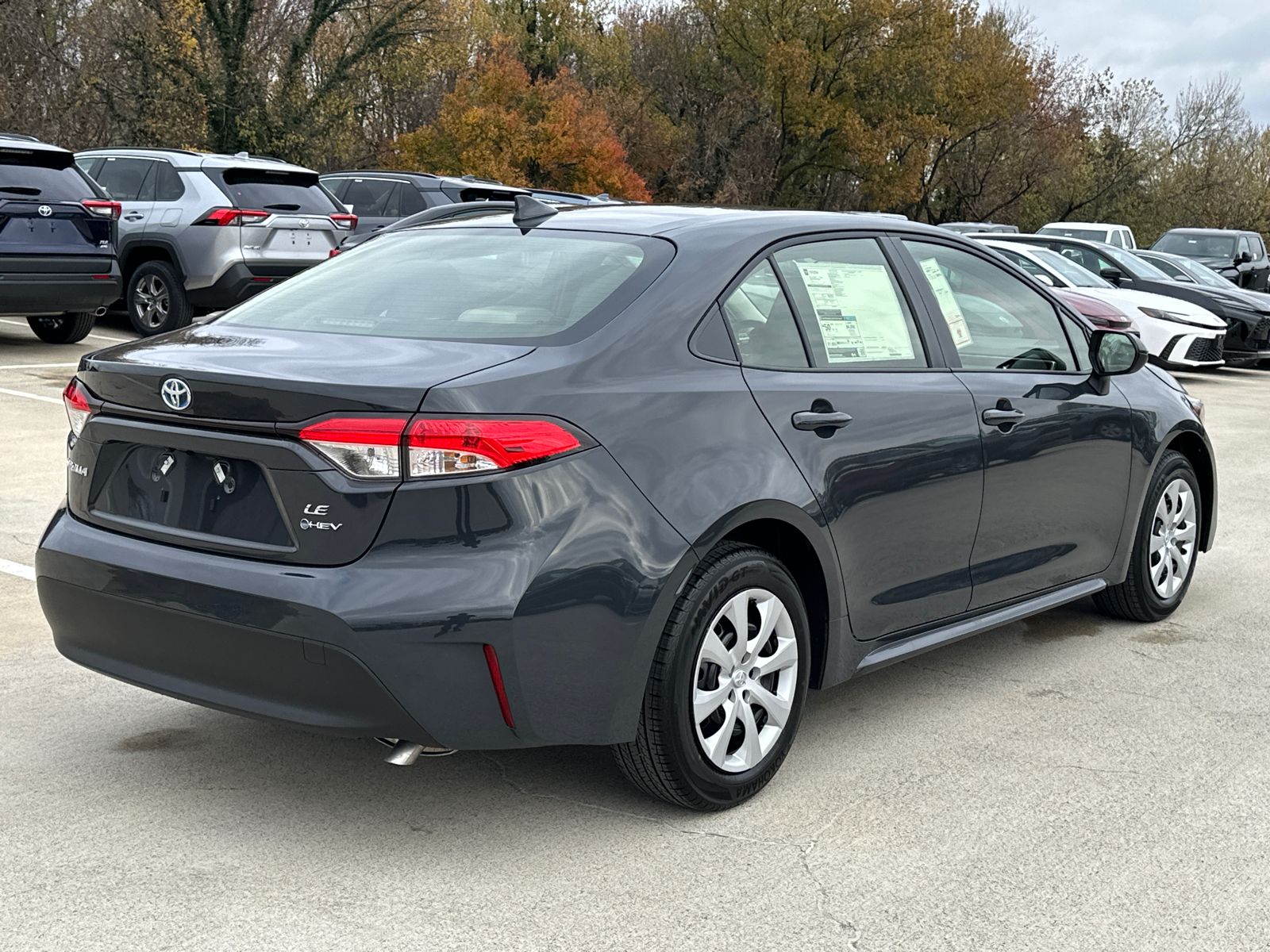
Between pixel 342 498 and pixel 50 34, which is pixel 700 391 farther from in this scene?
pixel 50 34

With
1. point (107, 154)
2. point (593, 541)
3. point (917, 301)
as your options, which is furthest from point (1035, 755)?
point (107, 154)

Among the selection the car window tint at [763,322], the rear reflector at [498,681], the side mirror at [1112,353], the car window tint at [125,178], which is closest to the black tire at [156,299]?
the car window tint at [125,178]

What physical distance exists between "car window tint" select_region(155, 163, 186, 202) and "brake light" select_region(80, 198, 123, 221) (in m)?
1.74

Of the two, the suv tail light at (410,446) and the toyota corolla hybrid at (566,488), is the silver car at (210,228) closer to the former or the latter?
the toyota corolla hybrid at (566,488)

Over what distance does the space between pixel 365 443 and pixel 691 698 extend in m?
1.03

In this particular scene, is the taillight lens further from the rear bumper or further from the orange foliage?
the orange foliage

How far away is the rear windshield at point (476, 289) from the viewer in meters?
3.61

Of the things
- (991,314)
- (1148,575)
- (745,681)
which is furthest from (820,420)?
(1148,575)

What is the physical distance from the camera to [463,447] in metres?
3.12

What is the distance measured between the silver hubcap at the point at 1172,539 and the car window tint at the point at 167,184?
1063cm

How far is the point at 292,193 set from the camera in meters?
14.0

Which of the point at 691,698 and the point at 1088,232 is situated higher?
the point at 1088,232

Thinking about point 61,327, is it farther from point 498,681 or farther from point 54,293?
point 498,681

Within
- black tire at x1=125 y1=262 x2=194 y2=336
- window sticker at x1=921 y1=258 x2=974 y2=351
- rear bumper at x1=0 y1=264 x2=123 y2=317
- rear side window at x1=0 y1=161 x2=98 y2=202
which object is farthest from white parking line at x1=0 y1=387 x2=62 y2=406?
window sticker at x1=921 y1=258 x2=974 y2=351
